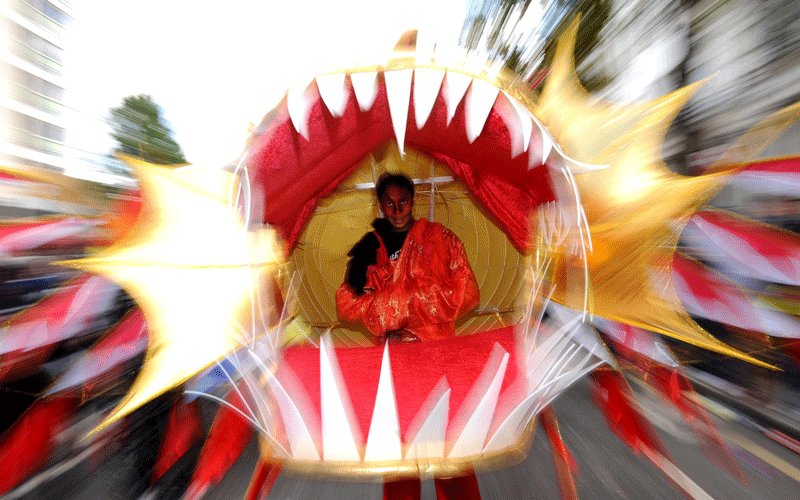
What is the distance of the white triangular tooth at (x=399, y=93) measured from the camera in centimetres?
98

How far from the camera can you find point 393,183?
2.27 meters

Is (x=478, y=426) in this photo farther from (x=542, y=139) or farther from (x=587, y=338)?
(x=542, y=139)

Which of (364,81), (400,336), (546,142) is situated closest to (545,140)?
(546,142)

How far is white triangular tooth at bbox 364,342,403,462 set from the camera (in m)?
1.00

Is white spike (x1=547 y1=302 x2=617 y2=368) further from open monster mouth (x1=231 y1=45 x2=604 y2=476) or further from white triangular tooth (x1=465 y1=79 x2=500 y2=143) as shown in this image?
white triangular tooth (x1=465 y1=79 x2=500 y2=143)

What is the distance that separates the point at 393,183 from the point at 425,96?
1.26 meters

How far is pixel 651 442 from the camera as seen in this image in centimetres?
131

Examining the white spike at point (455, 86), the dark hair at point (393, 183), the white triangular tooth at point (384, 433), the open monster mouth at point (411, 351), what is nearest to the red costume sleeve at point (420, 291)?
the dark hair at point (393, 183)

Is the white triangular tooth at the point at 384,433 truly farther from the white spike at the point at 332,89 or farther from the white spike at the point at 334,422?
the white spike at the point at 332,89

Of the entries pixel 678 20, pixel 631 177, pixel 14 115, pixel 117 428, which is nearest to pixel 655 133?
pixel 631 177

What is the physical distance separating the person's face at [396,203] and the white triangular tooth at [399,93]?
126 cm

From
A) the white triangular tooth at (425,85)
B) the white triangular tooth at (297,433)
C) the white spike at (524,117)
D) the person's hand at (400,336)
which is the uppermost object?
the white triangular tooth at (425,85)

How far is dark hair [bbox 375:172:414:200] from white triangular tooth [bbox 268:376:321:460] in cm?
139

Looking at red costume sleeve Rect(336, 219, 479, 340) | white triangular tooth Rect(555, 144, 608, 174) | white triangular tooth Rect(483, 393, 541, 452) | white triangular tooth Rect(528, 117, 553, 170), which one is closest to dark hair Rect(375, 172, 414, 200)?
red costume sleeve Rect(336, 219, 479, 340)
